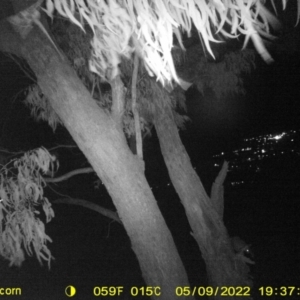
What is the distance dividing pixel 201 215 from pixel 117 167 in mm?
1793

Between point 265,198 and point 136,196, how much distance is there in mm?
13217

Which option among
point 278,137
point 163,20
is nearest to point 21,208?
point 163,20

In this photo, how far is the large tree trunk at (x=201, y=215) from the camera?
13.4ft

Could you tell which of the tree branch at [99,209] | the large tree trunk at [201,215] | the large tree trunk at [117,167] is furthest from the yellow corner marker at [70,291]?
the large tree trunk at [117,167]

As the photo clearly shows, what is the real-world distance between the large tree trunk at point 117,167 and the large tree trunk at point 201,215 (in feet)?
4.04

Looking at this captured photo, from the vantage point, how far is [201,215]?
4.38 metres

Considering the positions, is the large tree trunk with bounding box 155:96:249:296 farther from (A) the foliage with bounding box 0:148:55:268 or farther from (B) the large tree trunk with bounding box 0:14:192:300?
(A) the foliage with bounding box 0:148:55:268

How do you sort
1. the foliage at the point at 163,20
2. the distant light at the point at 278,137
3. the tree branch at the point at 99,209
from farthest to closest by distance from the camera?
the distant light at the point at 278,137 → the tree branch at the point at 99,209 → the foliage at the point at 163,20

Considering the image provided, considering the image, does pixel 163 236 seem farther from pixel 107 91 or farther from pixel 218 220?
pixel 107 91

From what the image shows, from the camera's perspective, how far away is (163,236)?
9.50 feet

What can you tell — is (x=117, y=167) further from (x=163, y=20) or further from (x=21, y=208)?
(x=21, y=208)

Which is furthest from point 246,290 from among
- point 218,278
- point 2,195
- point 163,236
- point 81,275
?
point 81,275

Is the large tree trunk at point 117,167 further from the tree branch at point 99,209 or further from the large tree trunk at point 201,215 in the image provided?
the tree branch at point 99,209

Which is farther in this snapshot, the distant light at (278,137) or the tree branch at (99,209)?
the distant light at (278,137)
